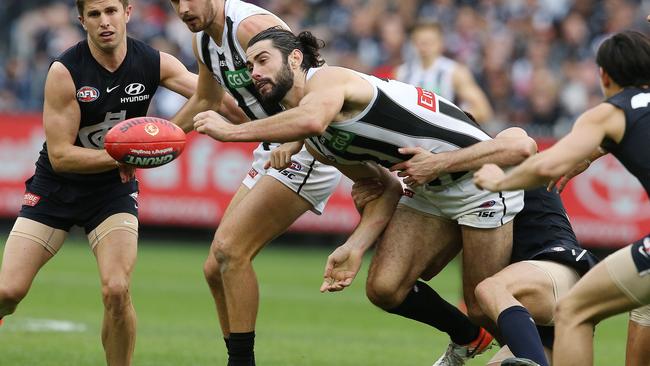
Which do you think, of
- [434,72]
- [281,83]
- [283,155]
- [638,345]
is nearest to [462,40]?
[434,72]

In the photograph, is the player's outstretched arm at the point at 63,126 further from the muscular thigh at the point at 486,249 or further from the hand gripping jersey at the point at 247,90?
the muscular thigh at the point at 486,249

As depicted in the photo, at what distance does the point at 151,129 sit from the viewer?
712 cm

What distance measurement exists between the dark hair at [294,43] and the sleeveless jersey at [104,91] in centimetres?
103

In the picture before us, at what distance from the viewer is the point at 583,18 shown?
17.6m

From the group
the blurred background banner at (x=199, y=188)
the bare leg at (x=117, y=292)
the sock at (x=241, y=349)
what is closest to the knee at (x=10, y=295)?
the bare leg at (x=117, y=292)

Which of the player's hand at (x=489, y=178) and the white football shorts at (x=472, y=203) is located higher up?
the player's hand at (x=489, y=178)

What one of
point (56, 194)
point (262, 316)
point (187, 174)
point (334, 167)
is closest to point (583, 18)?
point (187, 174)

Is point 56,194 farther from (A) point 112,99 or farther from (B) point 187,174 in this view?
(B) point 187,174

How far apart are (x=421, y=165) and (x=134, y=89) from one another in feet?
6.91

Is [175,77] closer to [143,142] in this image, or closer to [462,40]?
[143,142]

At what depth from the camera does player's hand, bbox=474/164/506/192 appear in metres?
5.95

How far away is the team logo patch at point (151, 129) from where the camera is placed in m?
7.10

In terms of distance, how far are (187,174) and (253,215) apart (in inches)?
397

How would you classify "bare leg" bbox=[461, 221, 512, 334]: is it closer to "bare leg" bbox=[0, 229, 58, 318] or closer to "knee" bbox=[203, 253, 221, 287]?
"knee" bbox=[203, 253, 221, 287]
